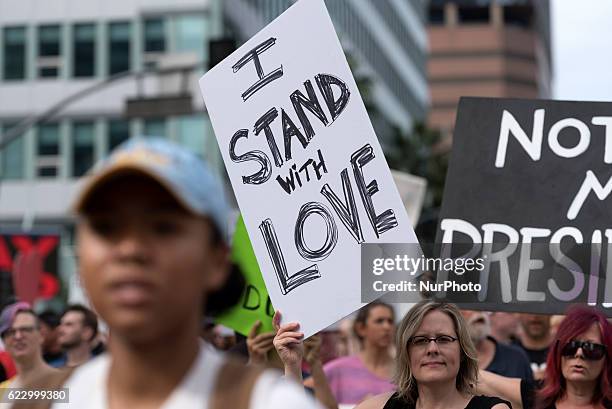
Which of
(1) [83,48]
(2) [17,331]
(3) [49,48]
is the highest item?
(3) [49,48]

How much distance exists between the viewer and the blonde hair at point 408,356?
17.6 ft

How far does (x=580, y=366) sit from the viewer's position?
575 cm

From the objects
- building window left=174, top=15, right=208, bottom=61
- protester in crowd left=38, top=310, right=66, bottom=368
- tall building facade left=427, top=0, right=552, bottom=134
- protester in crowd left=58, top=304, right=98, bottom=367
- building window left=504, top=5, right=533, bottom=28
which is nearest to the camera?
protester in crowd left=58, top=304, right=98, bottom=367

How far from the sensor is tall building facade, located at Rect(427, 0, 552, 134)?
14188 centimetres

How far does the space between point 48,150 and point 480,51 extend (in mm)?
105822

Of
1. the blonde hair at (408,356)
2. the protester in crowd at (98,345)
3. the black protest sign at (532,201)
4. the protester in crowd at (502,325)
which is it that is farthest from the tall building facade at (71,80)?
the blonde hair at (408,356)

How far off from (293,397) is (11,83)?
139ft

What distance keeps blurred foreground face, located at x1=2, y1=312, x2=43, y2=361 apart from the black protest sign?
2.08m

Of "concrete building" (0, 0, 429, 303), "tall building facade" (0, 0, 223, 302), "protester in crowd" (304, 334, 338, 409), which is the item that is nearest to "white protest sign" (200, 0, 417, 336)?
"protester in crowd" (304, 334, 338, 409)

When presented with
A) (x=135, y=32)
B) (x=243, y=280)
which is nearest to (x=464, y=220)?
(x=243, y=280)

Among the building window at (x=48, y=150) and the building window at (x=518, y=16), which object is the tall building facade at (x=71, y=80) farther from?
the building window at (x=518, y=16)

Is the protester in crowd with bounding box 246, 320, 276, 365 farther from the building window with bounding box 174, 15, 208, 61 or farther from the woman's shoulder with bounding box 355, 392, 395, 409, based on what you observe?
the building window with bounding box 174, 15, 208, 61

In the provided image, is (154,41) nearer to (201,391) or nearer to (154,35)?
(154,35)

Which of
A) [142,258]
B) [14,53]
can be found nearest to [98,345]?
[142,258]
